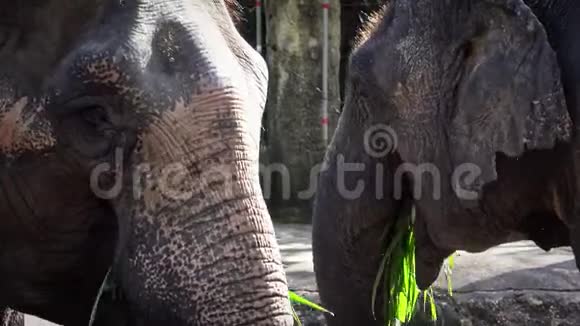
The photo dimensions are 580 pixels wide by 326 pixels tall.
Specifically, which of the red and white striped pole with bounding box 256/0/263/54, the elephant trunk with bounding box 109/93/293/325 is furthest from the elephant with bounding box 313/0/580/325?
the red and white striped pole with bounding box 256/0/263/54

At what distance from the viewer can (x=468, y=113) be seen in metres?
2.81

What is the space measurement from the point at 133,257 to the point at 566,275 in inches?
117

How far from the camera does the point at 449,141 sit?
2881mm

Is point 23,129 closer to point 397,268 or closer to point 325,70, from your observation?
point 397,268

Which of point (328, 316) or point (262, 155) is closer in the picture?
point (328, 316)

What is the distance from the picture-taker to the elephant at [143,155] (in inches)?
67.7

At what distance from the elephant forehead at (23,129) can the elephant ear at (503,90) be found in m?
1.25

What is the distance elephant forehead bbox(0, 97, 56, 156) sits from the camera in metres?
1.80

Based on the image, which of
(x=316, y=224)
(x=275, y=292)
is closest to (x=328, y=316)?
(x=316, y=224)

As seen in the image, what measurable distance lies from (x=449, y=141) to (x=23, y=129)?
53.6 inches

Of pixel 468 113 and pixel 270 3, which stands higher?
pixel 270 3

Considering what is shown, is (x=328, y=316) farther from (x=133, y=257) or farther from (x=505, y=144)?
(x=133, y=257)

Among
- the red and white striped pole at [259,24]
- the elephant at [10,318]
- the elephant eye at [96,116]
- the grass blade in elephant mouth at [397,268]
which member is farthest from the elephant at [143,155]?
the red and white striped pole at [259,24]

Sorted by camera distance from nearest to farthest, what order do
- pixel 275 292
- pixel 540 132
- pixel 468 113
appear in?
pixel 275 292, pixel 540 132, pixel 468 113
